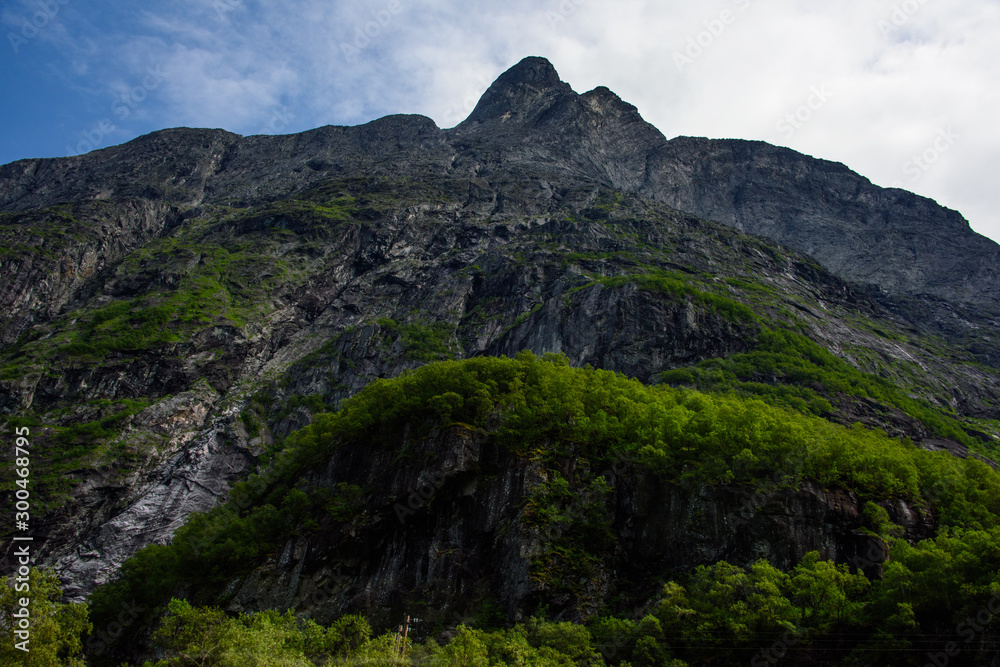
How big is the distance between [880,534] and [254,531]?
137 ft

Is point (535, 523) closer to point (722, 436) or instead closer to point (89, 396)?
point (722, 436)

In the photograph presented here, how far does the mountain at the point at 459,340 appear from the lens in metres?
40.0

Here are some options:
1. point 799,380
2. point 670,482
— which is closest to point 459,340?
point 799,380

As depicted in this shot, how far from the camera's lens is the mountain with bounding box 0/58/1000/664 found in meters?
40.0

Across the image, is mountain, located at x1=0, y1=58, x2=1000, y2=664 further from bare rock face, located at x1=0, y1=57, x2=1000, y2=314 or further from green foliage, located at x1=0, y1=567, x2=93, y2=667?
green foliage, located at x1=0, y1=567, x2=93, y2=667

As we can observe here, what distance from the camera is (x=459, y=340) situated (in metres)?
101

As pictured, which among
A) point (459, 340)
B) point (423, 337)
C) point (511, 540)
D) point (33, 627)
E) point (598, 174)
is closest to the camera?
point (33, 627)

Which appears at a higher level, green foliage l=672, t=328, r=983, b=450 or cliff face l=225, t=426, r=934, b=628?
green foliage l=672, t=328, r=983, b=450

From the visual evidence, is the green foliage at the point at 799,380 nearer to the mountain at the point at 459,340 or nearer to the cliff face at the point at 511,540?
the mountain at the point at 459,340

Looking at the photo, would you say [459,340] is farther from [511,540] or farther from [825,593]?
[825,593]

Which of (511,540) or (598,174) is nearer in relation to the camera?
(511,540)

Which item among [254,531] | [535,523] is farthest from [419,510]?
[254,531]

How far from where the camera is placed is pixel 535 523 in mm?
39844

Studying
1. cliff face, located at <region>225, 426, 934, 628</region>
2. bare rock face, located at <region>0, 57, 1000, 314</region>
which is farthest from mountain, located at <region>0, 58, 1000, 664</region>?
bare rock face, located at <region>0, 57, 1000, 314</region>
